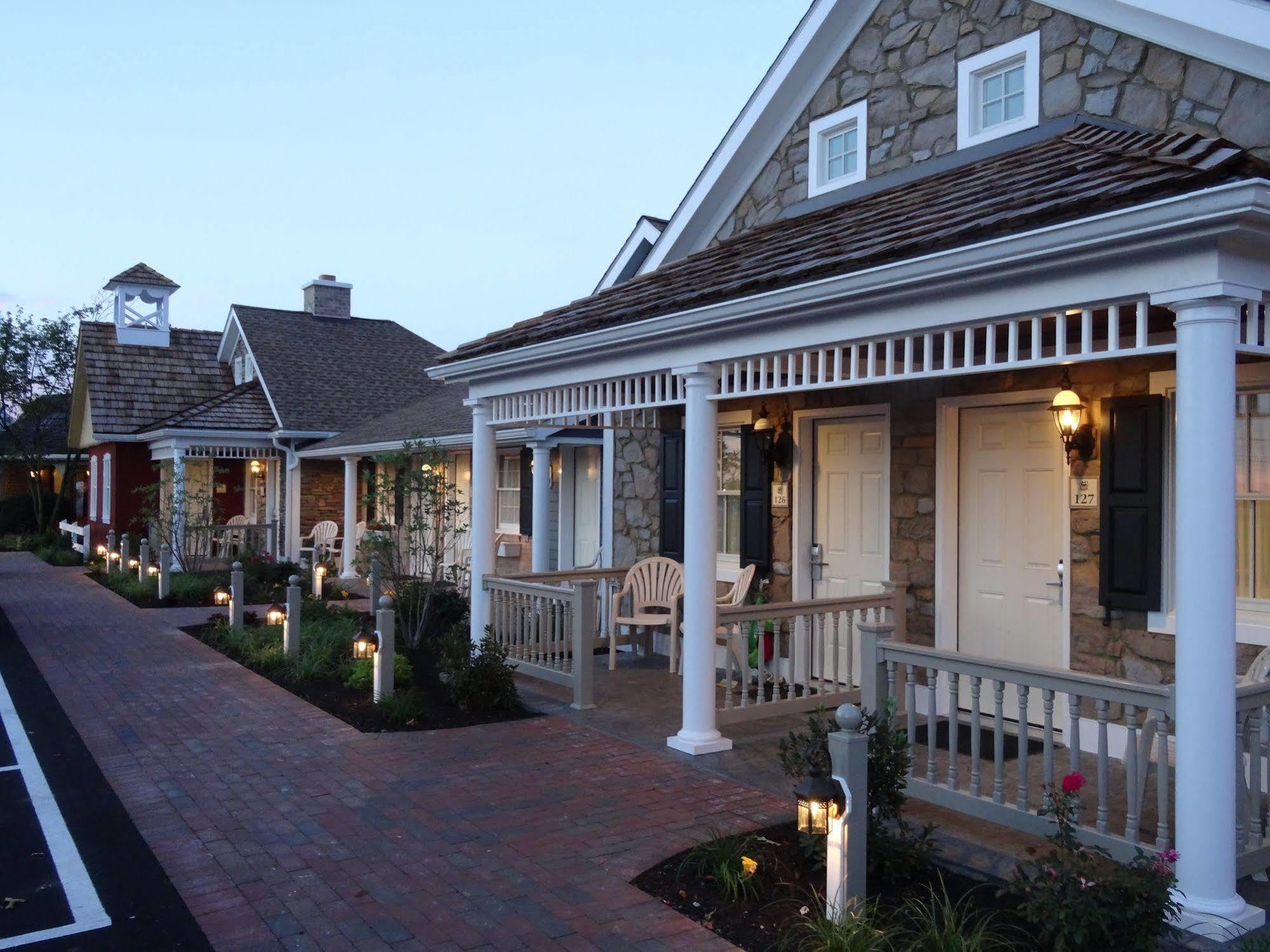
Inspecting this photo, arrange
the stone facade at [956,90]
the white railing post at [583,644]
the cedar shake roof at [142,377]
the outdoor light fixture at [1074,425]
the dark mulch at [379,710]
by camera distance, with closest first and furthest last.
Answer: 1. the stone facade at [956,90]
2. the outdoor light fixture at [1074,425]
3. the dark mulch at [379,710]
4. the white railing post at [583,644]
5. the cedar shake roof at [142,377]

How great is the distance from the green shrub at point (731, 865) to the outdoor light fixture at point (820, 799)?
58 centimetres

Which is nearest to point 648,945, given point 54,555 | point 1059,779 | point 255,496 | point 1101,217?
point 1059,779

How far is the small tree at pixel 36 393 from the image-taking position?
29562 mm

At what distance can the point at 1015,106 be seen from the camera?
773 centimetres

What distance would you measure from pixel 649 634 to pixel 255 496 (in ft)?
51.8

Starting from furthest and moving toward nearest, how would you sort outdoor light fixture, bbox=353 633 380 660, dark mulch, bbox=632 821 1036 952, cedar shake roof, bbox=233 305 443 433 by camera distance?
1. cedar shake roof, bbox=233 305 443 433
2. outdoor light fixture, bbox=353 633 380 660
3. dark mulch, bbox=632 821 1036 952

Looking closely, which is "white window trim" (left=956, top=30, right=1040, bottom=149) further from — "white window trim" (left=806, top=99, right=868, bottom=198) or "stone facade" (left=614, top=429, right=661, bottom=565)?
"stone facade" (left=614, top=429, right=661, bottom=565)

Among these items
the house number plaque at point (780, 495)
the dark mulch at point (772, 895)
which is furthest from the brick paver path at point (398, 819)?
the house number plaque at point (780, 495)

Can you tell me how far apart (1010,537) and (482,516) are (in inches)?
179

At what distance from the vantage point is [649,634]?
1067cm

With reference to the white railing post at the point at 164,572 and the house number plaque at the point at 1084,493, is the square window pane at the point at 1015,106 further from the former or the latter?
the white railing post at the point at 164,572

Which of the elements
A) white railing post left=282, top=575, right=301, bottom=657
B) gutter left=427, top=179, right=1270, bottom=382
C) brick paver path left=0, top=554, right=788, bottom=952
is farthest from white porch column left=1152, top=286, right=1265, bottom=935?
white railing post left=282, top=575, right=301, bottom=657

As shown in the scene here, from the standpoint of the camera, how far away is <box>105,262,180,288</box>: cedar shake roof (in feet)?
77.8

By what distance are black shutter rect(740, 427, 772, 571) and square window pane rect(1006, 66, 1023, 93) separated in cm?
342
